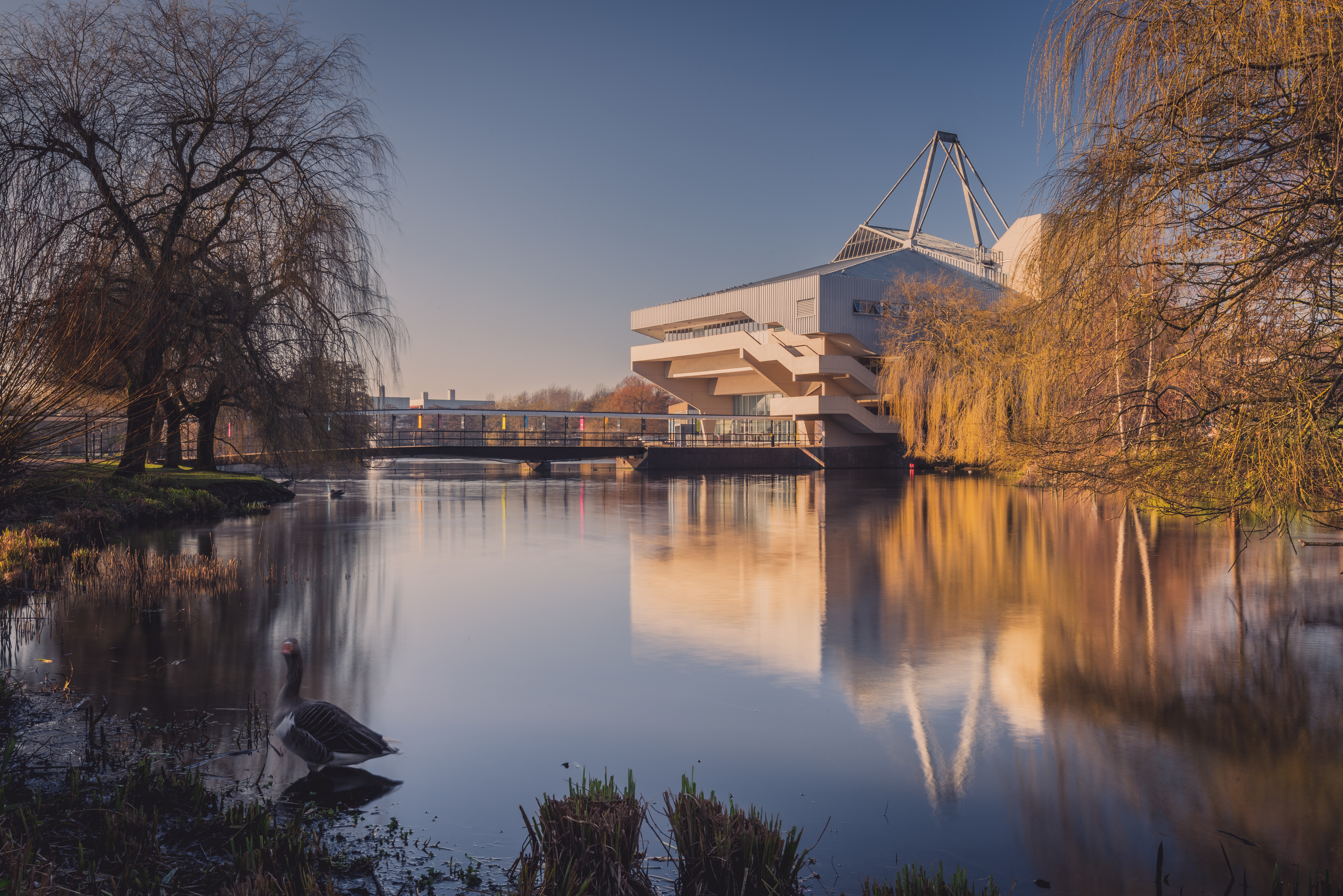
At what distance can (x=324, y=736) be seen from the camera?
5891 millimetres

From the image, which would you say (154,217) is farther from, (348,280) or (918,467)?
(918,467)

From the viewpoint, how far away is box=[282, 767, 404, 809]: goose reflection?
5.59 metres

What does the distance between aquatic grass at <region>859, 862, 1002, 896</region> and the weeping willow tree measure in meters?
3.92

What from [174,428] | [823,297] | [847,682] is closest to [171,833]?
[847,682]

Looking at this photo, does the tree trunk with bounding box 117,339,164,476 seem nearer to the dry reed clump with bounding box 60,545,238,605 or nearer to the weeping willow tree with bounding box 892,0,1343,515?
the dry reed clump with bounding box 60,545,238,605

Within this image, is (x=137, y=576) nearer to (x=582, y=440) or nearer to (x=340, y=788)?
(x=340, y=788)

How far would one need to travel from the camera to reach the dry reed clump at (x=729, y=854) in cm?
442

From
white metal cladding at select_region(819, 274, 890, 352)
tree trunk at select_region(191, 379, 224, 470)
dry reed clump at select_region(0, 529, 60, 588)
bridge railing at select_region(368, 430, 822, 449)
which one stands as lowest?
dry reed clump at select_region(0, 529, 60, 588)

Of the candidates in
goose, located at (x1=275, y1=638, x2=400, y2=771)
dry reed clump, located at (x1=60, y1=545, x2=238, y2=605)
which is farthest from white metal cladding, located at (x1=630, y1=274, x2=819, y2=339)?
goose, located at (x1=275, y1=638, x2=400, y2=771)

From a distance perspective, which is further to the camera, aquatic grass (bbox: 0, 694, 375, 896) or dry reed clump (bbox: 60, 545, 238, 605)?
dry reed clump (bbox: 60, 545, 238, 605)

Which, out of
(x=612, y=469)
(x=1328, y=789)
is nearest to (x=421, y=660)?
(x=1328, y=789)

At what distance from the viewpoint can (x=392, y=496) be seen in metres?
33.7

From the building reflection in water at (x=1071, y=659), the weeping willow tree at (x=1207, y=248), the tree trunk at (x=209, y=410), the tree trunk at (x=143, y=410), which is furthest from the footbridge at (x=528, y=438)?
the weeping willow tree at (x=1207, y=248)

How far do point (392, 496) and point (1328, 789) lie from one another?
102ft
